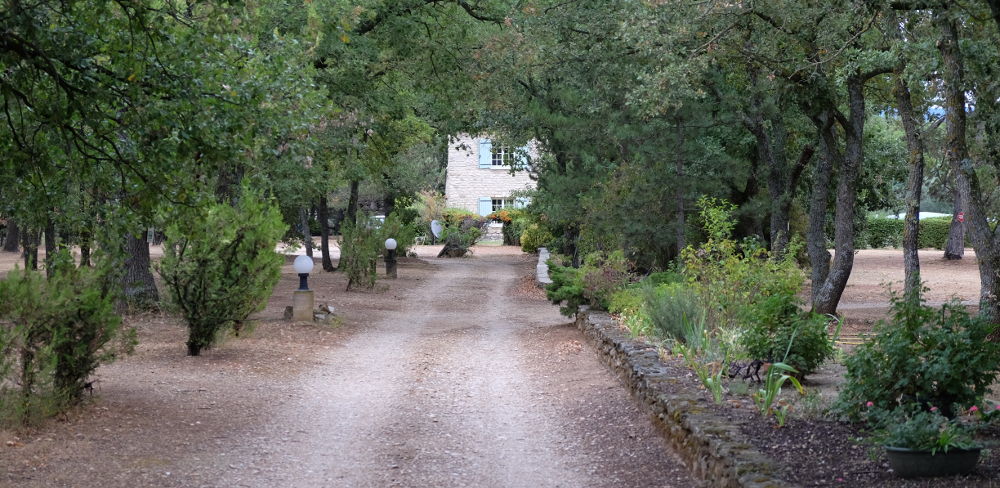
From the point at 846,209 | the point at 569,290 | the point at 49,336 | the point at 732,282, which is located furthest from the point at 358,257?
the point at 49,336

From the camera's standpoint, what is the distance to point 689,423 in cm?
655

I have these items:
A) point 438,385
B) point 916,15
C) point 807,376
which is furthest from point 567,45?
point 807,376

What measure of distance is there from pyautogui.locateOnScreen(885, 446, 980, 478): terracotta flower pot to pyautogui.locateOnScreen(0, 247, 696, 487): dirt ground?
1564mm

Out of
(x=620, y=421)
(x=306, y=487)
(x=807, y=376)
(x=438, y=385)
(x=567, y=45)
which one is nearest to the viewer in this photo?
(x=306, y=487)

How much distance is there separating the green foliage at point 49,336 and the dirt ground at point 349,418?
A: 0.70ft

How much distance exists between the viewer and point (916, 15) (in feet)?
35.8

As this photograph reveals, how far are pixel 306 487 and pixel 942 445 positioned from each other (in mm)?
3740

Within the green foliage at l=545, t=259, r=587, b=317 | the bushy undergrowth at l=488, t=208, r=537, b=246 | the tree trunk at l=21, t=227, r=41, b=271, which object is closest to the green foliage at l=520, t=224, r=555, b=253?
the bushy undergrowth at l=488, t=208, r=537, b=246

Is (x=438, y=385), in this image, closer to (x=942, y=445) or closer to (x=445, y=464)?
(x=445, y=464)

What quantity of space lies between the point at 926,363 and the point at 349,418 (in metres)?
4.74

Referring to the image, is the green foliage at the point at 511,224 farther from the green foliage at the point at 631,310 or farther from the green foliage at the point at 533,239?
the green foliage at the point at 631,310

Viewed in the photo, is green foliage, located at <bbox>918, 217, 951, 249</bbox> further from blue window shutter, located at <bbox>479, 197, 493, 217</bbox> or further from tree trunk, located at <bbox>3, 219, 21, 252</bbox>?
tree trunk, located at <bbox>3, 219, 21, 252</bbox>

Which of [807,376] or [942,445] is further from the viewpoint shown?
[807,376]

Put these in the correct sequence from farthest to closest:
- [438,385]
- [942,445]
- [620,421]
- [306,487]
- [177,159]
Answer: [438,385] → [620,421] → [177,159] → [306,487] → [942,445]
